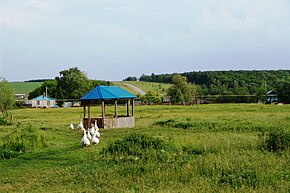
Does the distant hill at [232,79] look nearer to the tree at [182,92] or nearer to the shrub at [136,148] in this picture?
the tree at [182,92]

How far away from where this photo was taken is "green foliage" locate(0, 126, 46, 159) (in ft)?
44.8

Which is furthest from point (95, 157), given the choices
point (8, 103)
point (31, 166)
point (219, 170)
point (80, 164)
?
point (8, 103)

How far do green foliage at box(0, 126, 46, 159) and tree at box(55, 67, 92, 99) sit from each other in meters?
68.5

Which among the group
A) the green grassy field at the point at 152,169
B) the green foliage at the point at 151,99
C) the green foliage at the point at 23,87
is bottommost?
the green grassy field at the point at 152,169

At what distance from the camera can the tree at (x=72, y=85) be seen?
279 ft

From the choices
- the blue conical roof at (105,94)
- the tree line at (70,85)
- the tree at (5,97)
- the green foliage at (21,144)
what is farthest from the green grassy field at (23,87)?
the green foliage at (21,144)

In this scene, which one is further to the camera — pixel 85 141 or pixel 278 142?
pixel 85 141

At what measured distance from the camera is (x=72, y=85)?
8531 cm

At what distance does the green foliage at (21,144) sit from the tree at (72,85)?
68.5 metres

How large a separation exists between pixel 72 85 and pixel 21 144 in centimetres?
7135

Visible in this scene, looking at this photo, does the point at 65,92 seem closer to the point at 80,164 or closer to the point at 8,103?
the point at 8,103

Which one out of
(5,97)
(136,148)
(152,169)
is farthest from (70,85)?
(152,169)

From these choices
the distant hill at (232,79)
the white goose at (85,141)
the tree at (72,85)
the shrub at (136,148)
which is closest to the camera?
the shrub at (136,148)

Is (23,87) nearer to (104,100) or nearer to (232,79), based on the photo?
(232,79)
